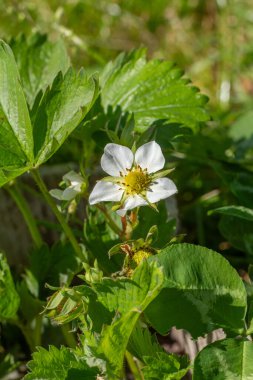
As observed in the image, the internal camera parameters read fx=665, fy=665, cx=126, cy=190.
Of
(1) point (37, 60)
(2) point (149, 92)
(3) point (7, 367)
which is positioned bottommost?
(3) point (7, 367)

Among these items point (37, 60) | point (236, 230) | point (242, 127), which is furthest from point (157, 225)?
point (242, 127)

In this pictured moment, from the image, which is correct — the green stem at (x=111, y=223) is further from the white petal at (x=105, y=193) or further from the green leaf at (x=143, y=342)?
the green leaf at (x=143, y=342)

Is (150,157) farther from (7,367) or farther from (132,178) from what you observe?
(7,367)

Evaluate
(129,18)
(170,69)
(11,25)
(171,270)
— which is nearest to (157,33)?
(129,18)

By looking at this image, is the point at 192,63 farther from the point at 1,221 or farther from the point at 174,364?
the point at 174,364

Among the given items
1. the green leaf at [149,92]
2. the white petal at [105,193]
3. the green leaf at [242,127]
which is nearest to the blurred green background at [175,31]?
the green leaf at [242,127]

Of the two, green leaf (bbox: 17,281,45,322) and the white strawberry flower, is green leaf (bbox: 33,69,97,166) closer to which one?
the white strawberry flower
